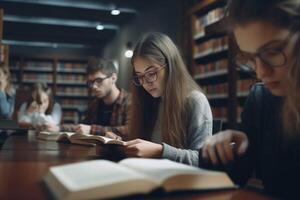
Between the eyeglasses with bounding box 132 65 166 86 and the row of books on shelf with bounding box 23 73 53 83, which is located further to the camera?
the row of books on shelf with bounding box 23 73 53 83

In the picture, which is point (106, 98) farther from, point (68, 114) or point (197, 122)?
point (68, 114)

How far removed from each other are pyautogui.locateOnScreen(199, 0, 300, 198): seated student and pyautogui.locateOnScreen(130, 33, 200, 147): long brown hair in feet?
1.46

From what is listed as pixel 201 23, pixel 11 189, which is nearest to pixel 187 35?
pixel 201 23

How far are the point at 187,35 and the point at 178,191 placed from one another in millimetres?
4249

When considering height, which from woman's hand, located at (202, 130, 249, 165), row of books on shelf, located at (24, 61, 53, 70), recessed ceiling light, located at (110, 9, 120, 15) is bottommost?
woman's hand, located at (202, 130, 249, 165)

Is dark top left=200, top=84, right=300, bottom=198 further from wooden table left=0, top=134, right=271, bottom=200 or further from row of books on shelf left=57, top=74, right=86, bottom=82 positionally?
row of books on shelf left=57, top=74, right=86, bottom=82

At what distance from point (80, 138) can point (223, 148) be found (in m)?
0.84

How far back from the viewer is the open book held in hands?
1.25 metres

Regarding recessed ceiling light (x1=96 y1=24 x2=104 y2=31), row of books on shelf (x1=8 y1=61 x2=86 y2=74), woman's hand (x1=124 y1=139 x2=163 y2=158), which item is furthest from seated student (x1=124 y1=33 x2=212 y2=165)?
row of books on shelf (x1=8 y1=61 x2=86 y2=74)

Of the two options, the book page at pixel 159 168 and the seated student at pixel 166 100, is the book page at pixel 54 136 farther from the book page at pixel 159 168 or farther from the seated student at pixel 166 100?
the book page at pixel 159 168

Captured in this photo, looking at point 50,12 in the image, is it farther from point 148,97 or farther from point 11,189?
point 11,189

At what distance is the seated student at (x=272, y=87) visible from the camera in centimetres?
80

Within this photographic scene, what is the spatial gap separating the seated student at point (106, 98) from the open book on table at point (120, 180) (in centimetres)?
200

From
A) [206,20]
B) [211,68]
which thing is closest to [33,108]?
[211,68]
